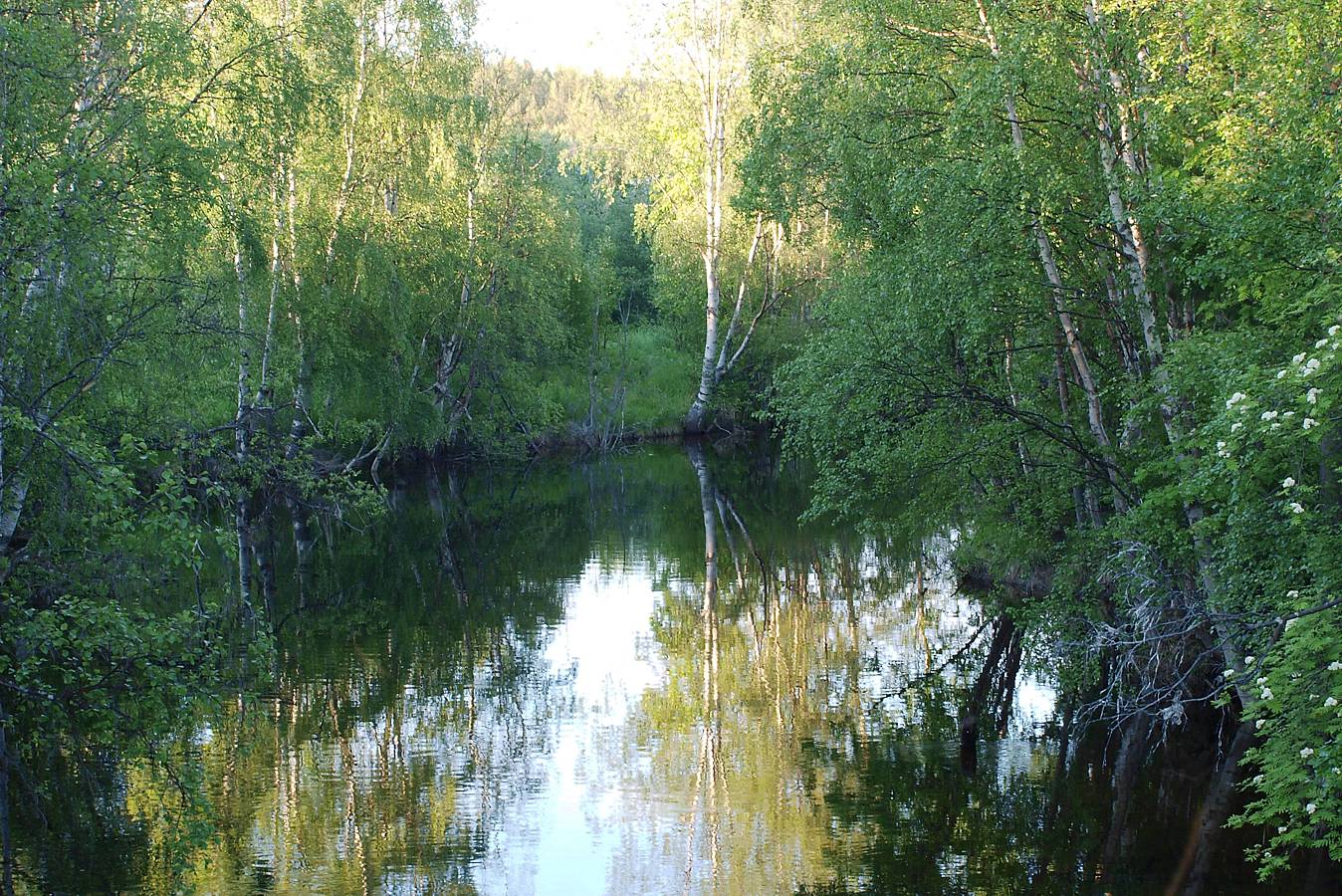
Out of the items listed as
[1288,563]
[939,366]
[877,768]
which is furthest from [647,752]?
[1288,563]

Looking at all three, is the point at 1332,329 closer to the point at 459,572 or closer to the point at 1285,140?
the point at 1285,140

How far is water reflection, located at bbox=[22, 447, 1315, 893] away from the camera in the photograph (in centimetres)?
1138

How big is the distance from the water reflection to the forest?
45 cm

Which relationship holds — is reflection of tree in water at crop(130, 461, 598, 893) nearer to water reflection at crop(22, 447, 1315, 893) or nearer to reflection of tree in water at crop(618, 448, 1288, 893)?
water reflection at crop(22, 447, 1315, 893)

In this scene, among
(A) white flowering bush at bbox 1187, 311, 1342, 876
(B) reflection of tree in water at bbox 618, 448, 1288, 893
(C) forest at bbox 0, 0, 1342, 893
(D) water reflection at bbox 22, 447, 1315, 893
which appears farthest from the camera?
(B) reflection of tree in water at bbox 618, 448, 1288, 893

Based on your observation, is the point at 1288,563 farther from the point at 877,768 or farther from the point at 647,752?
the point at 647,752

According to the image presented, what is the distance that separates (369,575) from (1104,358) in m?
14.9

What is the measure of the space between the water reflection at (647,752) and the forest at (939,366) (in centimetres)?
45

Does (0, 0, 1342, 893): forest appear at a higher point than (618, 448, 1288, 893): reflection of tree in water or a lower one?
higher

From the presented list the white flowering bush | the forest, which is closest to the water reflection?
the forest

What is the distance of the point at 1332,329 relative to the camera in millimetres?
7219

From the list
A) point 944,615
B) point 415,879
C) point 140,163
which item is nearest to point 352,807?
point 415,879

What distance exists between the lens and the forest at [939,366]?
9.07 metres

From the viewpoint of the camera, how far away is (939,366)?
49.6 ft
